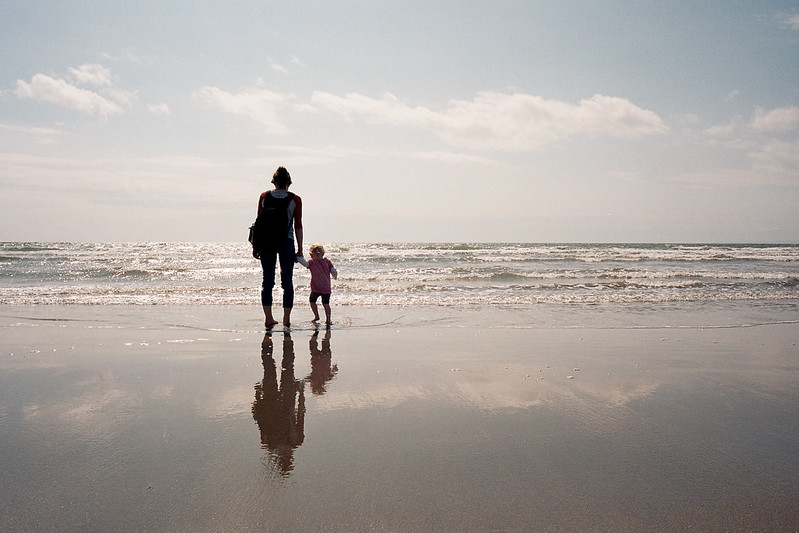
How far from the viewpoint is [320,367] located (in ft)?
14.3

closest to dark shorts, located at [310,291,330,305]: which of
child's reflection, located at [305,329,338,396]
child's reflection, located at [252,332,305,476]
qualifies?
child's reflection, located at [305,329,338,396]

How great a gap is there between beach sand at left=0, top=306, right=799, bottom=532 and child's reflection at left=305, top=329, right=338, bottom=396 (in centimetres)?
3

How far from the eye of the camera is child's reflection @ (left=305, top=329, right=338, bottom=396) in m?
3.77

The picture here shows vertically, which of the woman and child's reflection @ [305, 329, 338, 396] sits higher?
the woman

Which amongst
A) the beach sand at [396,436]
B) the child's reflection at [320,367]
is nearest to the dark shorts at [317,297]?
the child's reflection at [320,367]

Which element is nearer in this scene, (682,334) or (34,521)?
(34,521)

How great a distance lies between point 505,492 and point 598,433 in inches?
36.4

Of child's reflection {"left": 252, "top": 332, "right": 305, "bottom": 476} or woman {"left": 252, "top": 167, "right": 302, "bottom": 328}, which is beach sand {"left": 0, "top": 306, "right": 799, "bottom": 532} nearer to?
child's reflection {"left": 252, "top": 332, "right": 305, "bottom": 476}

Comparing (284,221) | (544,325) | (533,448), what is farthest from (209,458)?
(544,325)

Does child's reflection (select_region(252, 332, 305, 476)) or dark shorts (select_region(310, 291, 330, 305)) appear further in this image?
dark shorts (select_region(310, 291, 330, 305))

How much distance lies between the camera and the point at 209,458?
2373 mm

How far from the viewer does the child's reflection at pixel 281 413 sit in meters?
2.47

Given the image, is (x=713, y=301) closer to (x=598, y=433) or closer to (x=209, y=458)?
(x=598, y=433)

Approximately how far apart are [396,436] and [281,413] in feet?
2.64
